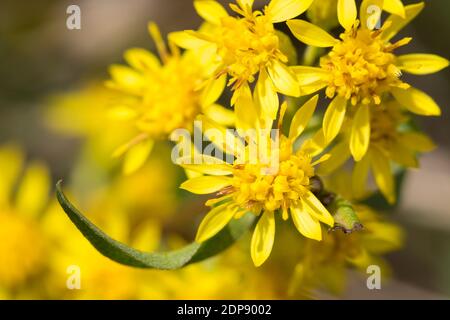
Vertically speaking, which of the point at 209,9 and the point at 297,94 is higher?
the point at 209,9

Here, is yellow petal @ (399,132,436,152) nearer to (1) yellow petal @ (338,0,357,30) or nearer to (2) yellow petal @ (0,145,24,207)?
(1) yellow petal @ (338,0,357,30)

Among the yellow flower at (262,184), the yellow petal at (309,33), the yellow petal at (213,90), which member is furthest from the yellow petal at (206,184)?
the yellow petal at (309,33)

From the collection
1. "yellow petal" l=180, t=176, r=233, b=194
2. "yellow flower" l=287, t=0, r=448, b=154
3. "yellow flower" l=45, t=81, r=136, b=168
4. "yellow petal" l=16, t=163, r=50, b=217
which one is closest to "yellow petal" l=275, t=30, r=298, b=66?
"yellow flower" l=287, t=0, r=448, b=154

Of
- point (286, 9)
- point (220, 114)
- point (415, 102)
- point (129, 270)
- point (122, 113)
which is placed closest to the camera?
point (286, 9)

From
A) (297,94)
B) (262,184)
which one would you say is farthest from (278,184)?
(297,94)

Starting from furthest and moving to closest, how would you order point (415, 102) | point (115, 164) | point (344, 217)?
1. point (115, 164)
2. point (415, 102)
3. point (344, 217)

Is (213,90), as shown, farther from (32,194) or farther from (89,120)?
(89,120)

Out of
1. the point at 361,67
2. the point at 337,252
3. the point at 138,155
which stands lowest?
the point at 337,252
